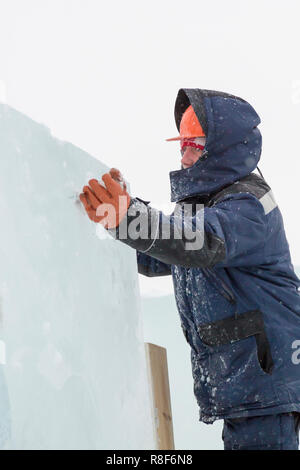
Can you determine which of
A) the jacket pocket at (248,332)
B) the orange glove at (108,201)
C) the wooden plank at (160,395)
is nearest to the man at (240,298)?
the jacket pocket at (248,332)

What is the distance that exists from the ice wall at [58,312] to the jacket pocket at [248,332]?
0.28 meters

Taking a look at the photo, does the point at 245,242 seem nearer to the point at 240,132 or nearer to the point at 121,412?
the point at 240,132

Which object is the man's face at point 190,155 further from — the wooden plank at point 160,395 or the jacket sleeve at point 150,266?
the wooden plank at point 160,395

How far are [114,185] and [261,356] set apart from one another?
77 cm

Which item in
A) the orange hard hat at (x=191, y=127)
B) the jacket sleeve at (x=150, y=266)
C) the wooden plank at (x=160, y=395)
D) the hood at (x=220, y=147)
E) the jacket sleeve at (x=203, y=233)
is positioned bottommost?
the wooden plank at (x=160, y=395)

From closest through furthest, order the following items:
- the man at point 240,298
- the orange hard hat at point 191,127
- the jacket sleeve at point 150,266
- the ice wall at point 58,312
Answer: the ice wall at point 58,312, the man at point 240,298, the orange hard hat at point 191,127, the jacket sleeve at point 150,266

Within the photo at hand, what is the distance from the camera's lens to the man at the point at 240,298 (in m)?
1.95

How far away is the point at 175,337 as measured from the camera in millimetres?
4480

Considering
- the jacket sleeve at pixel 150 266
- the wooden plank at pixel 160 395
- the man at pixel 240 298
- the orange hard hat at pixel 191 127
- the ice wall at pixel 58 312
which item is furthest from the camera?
the jacket sleeve at pixel 150 266

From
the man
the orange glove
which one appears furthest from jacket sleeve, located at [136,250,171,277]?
the orange glove

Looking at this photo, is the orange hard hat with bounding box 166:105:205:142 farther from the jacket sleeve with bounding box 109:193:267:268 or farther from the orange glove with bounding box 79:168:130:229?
the orange glove with bounding box 79:168:130:229

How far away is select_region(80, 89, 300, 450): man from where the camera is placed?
1947mm

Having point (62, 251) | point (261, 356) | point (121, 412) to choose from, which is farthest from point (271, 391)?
point (62, 251)
